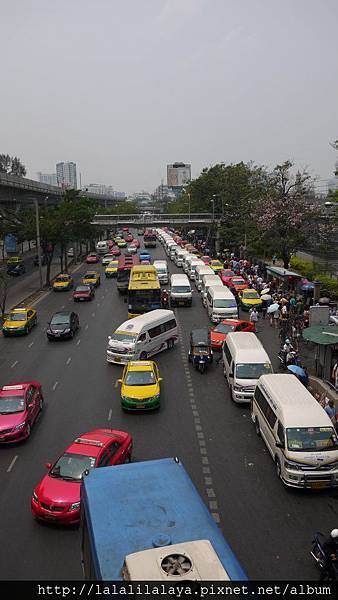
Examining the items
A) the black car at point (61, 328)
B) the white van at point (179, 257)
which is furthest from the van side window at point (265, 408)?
the white van at point (179, 257)

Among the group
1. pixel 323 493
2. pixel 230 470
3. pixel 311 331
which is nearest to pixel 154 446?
pixel 230 470

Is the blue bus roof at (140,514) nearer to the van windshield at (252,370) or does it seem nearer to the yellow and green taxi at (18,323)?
the van windshield at (252,370)

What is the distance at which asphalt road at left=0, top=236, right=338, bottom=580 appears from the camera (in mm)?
11289

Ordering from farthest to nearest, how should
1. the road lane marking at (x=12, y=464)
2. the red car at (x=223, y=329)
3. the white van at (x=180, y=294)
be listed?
the white van at (x=180, y=294), the red car at (x=223, y=329), the road lane marking at (x=12, y=464)

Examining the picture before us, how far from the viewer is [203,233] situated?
4294 inches

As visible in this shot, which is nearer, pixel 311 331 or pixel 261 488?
pixel 261 488

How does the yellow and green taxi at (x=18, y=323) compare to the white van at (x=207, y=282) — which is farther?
the white van at (x=207, y=282)

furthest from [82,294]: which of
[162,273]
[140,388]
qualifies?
[140,388]

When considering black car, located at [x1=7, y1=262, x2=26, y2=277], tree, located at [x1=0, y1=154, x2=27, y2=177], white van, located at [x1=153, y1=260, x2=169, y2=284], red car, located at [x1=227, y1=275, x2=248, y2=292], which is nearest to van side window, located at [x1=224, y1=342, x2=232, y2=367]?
red car, located at [x1=227, y1=275, x2=248, y2=292]

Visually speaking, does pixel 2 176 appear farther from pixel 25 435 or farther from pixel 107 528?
pixel 107 528

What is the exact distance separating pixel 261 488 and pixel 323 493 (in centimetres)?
162

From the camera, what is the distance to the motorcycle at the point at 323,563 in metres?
10.0

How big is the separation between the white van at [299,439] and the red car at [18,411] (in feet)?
25.4

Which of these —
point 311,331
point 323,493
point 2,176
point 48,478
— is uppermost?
point 2,176
